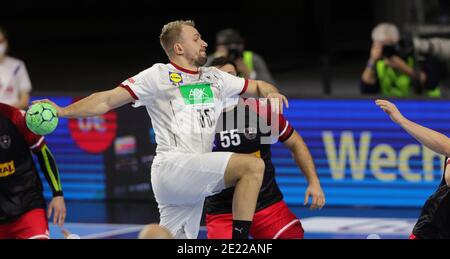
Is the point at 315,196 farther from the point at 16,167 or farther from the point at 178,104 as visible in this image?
the point at 16,167

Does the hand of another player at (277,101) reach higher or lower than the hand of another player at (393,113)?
higher

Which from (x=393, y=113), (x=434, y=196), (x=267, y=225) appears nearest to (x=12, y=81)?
(x=267, y=225)

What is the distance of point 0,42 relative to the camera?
46.8ft

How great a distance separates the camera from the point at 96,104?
828 centimetres

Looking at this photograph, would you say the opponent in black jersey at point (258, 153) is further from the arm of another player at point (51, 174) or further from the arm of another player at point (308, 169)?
the arm of another player at point (51, 174)

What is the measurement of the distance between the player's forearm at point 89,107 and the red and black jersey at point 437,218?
2335mm

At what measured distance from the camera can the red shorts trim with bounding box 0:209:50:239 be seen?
29.6ft

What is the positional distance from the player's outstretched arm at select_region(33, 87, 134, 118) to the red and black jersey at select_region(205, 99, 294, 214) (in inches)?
51.9

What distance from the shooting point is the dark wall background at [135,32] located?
2173 cm

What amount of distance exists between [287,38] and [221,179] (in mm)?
16957

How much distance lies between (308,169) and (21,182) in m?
2.23

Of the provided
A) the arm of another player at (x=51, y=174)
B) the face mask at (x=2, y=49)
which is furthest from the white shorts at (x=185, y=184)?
the face mask at (x=2, y=49)
